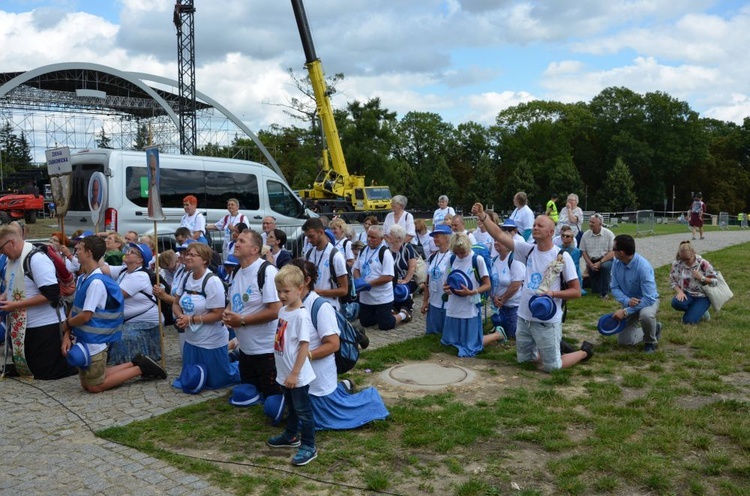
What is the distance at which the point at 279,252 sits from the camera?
8344mm

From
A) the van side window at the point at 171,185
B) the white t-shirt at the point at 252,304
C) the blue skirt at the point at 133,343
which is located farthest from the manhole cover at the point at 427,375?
the van side window at the point at 171,185

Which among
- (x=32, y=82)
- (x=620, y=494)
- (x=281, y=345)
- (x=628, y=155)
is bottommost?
(x=620, y=494)

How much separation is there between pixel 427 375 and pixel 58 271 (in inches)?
165

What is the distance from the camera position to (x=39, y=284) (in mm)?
6457

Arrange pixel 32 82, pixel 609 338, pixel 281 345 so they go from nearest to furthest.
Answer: pixel 281 345 < pixel 609 338 < pixel 32 82

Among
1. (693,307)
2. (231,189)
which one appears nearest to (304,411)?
(693,307)

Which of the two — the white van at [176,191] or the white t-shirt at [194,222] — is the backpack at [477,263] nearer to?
the white t-shirt at [194,222]

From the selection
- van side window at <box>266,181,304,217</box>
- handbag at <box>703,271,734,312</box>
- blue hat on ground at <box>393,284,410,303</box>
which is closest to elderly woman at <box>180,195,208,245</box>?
van side window at <box>266,181,304,217</box>

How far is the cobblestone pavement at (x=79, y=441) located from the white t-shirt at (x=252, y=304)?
79 cm

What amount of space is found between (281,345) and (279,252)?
→ 3.87 metres

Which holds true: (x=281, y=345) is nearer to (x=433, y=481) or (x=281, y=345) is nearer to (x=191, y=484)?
(x=191, y=484)

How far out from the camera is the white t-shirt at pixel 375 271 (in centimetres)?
877

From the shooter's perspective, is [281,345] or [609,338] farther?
[609,338]

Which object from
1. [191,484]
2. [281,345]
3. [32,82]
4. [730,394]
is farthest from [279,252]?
[32,82]
